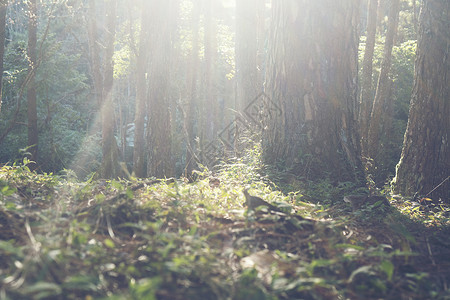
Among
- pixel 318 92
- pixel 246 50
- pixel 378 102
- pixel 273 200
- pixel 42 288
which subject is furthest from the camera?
pixel 378 102

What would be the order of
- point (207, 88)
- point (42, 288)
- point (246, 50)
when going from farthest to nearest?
1. point (207, 88)
2. point (246, 50)
3. point (42, 288)

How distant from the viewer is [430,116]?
6.33 metres

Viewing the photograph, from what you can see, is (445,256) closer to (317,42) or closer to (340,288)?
(340,288)

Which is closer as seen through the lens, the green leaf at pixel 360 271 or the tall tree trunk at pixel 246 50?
the green leaf at pixel 360 271

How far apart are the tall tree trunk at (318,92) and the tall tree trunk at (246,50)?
565 cm

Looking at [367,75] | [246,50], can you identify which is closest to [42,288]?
[246,50]

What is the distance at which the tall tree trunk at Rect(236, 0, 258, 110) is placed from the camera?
1149 cm

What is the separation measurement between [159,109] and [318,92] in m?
5.28

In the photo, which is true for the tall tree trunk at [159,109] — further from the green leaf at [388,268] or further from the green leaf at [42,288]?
the green leaf at [42,288]

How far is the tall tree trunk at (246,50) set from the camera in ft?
37.7

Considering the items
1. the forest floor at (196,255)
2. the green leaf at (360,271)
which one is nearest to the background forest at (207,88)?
the forest floor at (196,255)

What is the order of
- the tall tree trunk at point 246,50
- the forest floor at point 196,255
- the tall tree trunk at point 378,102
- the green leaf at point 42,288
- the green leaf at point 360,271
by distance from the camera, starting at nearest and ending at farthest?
the green leaf at point 42,288, the forest floor at point 196,255, the green leaf at point 360,271, the tall tree trunk at point 246,50, the tall tree trunk at point 378,102

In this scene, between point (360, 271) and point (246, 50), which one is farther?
point (246, 50)

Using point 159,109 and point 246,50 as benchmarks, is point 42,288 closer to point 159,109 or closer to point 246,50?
point 159,109
